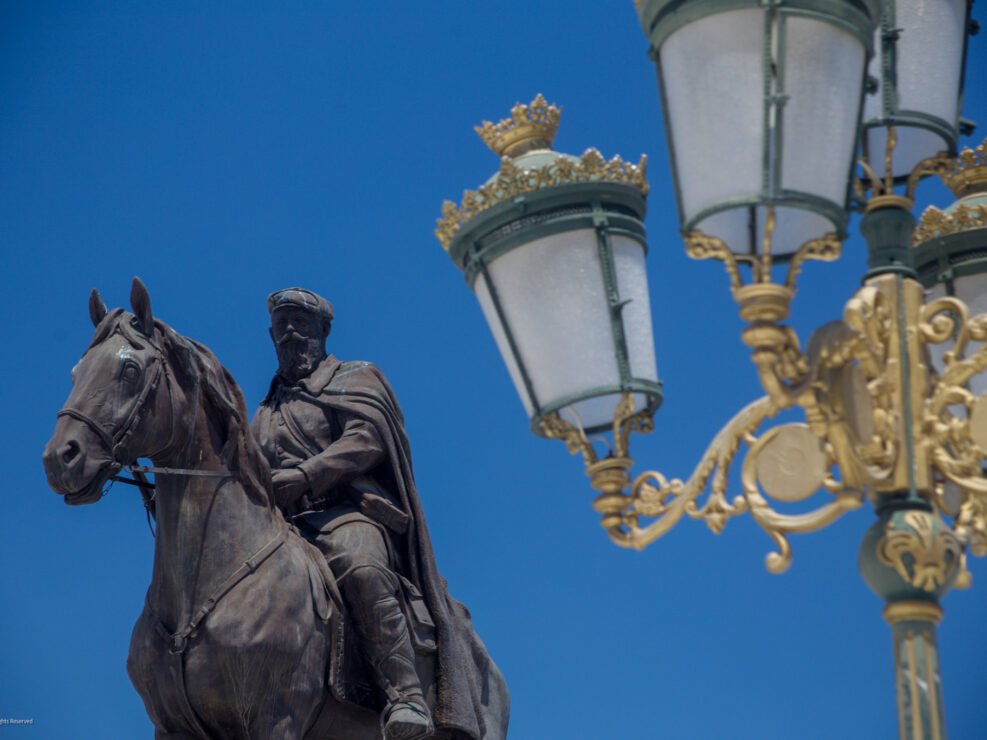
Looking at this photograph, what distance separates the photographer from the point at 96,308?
8992 mm

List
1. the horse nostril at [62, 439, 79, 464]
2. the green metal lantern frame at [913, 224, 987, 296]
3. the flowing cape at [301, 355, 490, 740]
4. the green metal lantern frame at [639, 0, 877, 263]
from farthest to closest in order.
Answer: the flowing cape at [301, 355, 490, 740] < the horse nostril at [62, 439, 79, 464] < the green metal lantern frame at [913, 224, 987, 296] < the green metal lantern frame at [639, 0, 877, 263]

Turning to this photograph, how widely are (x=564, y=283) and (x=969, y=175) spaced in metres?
2.05

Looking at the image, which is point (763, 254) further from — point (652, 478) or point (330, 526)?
point (330, 526)

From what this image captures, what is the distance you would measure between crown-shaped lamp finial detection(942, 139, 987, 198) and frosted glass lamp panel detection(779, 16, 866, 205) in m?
2.04

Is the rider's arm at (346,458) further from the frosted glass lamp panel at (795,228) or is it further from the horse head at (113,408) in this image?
the frosted glass lamp panel at (795,228)

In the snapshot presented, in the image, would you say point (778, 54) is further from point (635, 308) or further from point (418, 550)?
point (418, 550)

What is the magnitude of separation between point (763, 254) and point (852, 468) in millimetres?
616

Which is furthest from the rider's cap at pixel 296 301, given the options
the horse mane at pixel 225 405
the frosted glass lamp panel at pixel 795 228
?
the frosted glass lamp panel at pixel 795 228

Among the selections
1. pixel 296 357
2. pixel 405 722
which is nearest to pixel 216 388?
pixel 296 357

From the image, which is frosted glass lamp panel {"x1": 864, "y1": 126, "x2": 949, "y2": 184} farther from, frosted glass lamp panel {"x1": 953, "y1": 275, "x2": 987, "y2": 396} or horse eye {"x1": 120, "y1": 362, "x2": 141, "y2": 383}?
horse eye {"x1": 120, "y1": 362, "x2": 141, "y2": 383}

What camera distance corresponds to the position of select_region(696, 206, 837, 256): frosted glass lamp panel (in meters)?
4.98

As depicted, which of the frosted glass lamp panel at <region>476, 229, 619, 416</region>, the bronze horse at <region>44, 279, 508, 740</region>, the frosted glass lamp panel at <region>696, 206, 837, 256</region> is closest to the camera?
the frosted glass lamp panel at <region>696, 206, 837, 256</region>

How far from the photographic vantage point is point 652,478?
5570 mm

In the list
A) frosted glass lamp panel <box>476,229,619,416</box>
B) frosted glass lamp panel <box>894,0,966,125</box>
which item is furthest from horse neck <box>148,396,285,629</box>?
frosted glass lamp panel <box>894,0,966,125</box>
